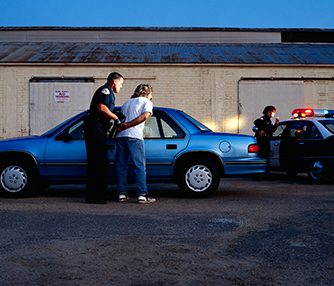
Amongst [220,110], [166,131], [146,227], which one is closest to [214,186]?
[166,131]

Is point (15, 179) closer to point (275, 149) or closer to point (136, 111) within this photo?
point (136, 111)

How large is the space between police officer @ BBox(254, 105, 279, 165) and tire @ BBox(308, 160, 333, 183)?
A: 46.8 inches

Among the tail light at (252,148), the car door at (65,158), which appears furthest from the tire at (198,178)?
the car door at (65,158)

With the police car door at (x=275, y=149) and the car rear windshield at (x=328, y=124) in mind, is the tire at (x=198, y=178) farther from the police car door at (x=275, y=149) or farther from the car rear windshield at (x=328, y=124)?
the car rear windshield at (x=328, y=124)

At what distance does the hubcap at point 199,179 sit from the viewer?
264 inches

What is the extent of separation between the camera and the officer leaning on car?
9852 mm

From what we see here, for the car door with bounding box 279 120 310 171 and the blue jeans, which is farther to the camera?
the car door with bounding box 279 120 310 171

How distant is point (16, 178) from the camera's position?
22.1ft

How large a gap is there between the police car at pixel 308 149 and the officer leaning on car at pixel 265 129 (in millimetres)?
183

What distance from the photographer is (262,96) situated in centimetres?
1891

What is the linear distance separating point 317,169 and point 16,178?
6268 millimetres

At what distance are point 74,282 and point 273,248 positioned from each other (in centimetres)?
172

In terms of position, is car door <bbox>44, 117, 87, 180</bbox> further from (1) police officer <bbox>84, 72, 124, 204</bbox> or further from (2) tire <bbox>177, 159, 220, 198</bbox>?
(2) tire <bbox>177, 159, 220, 198</bbox>

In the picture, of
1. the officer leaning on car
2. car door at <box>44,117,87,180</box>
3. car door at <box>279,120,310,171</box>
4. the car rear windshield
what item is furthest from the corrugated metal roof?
car door at <box>44,117,87,180</box>
